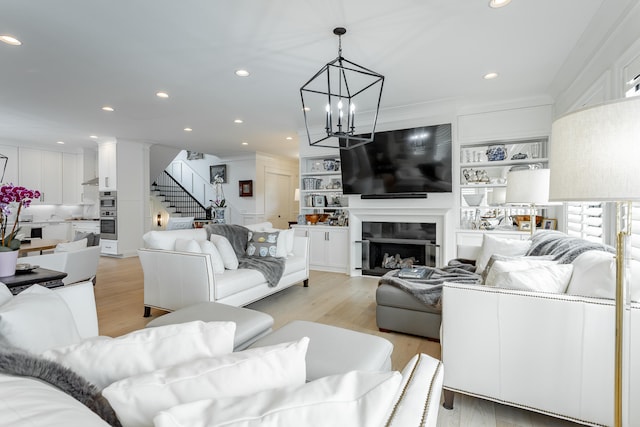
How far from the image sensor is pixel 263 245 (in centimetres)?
396

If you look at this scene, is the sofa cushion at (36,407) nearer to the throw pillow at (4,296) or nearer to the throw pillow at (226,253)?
the throw pillow at (4,296)

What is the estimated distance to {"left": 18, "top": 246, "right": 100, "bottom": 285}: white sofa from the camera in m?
3.31

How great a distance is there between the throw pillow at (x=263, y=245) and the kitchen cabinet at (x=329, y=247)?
161 centimetres

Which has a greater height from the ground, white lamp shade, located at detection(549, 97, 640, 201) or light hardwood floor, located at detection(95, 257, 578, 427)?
white lamp shade, located at detection(549, 97, 640, 201)

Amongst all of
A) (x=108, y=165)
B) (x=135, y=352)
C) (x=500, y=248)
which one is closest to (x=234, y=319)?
(x=135, y=352)

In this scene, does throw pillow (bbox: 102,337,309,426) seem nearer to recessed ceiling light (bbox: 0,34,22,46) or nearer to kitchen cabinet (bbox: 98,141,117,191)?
recessed ceiling light (bbox: 0,34,22,46)

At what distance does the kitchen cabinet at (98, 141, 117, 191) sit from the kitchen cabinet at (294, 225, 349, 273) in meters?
4.32

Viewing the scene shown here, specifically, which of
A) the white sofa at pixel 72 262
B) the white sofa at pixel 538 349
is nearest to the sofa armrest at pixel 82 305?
the white sofa at pixel 538 349

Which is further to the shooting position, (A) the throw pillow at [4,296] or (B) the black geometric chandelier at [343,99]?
(B) the black geometric chandelier at [343,99]

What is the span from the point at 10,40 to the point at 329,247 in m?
4.48

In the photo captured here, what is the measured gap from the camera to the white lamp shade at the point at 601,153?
0.95 m

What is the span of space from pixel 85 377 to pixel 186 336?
0.76 ft

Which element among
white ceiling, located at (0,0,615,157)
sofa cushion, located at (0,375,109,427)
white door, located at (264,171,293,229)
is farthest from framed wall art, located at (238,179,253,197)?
sofa cushion, located at (0,375,109,427)

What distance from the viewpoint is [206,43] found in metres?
2.76
